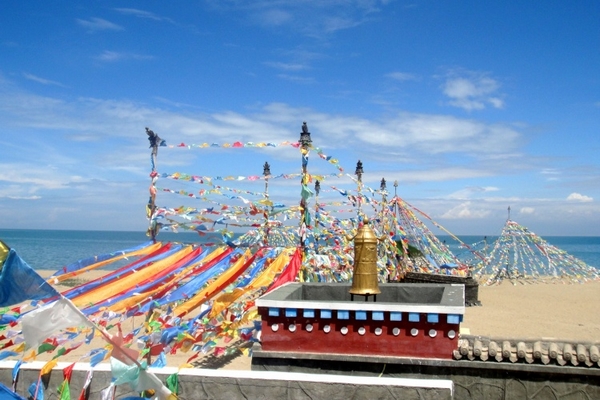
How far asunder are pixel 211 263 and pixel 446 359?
5.83 metres

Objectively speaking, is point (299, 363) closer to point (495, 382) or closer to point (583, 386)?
point (495, 382)

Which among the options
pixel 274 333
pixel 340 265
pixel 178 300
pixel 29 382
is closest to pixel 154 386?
pixel 29 382

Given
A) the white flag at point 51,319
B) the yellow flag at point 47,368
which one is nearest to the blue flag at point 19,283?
the white flag at point 51,319

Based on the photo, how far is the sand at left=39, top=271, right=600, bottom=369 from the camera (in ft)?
44.4

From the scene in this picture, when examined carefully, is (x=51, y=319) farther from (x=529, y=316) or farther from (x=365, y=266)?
(x=529, y=316)

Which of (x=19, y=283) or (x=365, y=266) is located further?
(x=365, y=266)

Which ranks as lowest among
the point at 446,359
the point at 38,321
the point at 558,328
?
the point at 558,328

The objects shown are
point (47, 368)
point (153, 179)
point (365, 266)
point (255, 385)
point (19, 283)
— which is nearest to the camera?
point (19, 283)

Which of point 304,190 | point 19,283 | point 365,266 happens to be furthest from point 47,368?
point 304,190

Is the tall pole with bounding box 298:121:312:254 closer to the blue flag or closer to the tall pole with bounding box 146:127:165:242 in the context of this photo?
the tall pole with bounding box 146:127:165:242

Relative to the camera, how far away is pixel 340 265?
1622 cm

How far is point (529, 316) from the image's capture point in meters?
19.3

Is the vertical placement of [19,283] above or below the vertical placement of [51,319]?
above

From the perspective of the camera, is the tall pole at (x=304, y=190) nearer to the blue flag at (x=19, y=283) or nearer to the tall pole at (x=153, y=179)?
the tall pole at (x=153, y=179)
